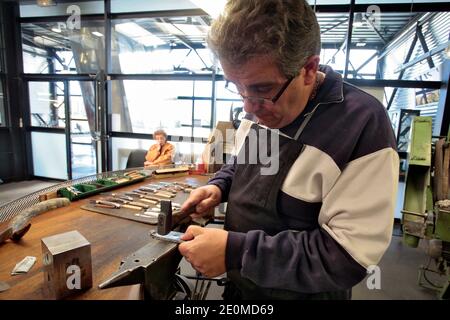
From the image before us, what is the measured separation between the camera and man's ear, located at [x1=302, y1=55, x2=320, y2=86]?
1.94ft

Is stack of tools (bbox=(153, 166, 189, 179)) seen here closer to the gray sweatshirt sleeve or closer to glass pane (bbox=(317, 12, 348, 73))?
the gray sweatshirt sleeve

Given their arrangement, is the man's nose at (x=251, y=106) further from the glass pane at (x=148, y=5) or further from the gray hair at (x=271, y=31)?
the glass pane at (x=148, y=5)

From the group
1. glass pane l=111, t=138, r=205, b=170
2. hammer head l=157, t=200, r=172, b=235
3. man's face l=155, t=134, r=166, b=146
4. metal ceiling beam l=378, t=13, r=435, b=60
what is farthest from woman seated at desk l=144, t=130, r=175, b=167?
metal ceiling beam l=378, t=13, r=435, b=60

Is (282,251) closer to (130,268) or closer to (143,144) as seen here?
(130,268)

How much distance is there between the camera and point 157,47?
4.56 metres

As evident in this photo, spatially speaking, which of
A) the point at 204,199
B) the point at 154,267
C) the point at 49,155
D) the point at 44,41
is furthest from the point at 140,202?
the point at 44,41

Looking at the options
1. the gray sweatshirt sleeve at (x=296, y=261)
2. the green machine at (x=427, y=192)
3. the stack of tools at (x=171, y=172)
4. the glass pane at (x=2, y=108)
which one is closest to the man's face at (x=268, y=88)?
the gray sweatshirt sleeve at (x=296, y=261)

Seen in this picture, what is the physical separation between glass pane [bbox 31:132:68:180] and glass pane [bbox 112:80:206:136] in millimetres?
1364

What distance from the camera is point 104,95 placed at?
432 centimetres

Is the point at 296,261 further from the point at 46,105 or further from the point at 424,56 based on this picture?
the point at 46,105

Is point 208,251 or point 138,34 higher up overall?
point 138,34

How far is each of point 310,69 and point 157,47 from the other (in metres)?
4.62

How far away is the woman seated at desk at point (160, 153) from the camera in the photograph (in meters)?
3.51

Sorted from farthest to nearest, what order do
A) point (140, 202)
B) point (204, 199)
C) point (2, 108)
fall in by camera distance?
point (2, 108) → point (140, 202) → point (204, 199)
